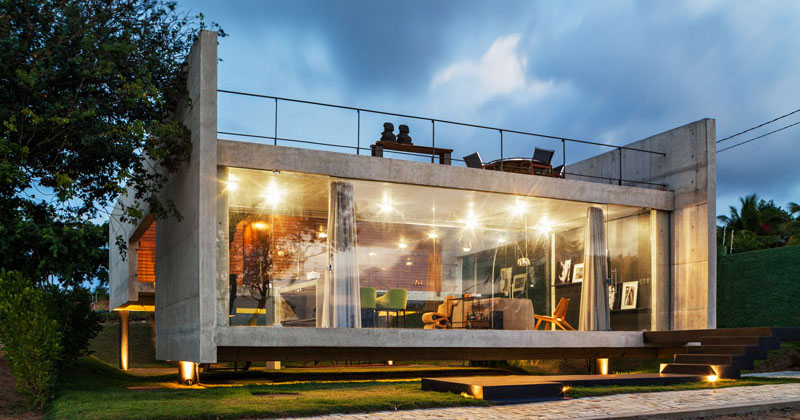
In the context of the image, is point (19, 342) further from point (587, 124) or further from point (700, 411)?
point (587, 124)

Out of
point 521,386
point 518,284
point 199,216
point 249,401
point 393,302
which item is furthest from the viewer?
point 518,284

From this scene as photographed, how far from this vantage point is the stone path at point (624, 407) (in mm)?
6438

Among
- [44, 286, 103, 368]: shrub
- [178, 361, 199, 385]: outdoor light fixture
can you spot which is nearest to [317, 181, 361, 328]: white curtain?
[178, 361, 199, 385]: outdoor light fixture

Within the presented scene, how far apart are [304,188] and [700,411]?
617cm

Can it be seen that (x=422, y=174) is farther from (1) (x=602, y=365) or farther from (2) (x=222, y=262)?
(1) (x=602, y=365)

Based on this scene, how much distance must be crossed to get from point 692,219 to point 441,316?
5.31 meters

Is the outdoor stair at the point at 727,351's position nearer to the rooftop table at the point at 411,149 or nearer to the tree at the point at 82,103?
the rooftop table at the point at 411,149

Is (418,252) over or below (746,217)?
Answer: below

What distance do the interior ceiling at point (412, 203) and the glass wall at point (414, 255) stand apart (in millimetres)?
17

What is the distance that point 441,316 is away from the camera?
1112cm

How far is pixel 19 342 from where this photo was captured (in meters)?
7.72

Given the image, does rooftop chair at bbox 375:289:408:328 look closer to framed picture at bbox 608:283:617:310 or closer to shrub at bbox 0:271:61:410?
framed picture at bbox 608:283:617:310

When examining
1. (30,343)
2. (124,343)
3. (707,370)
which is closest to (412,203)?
(707,370)

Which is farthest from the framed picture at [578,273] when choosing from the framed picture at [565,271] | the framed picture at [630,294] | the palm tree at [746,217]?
the palm tree at [746,217]
